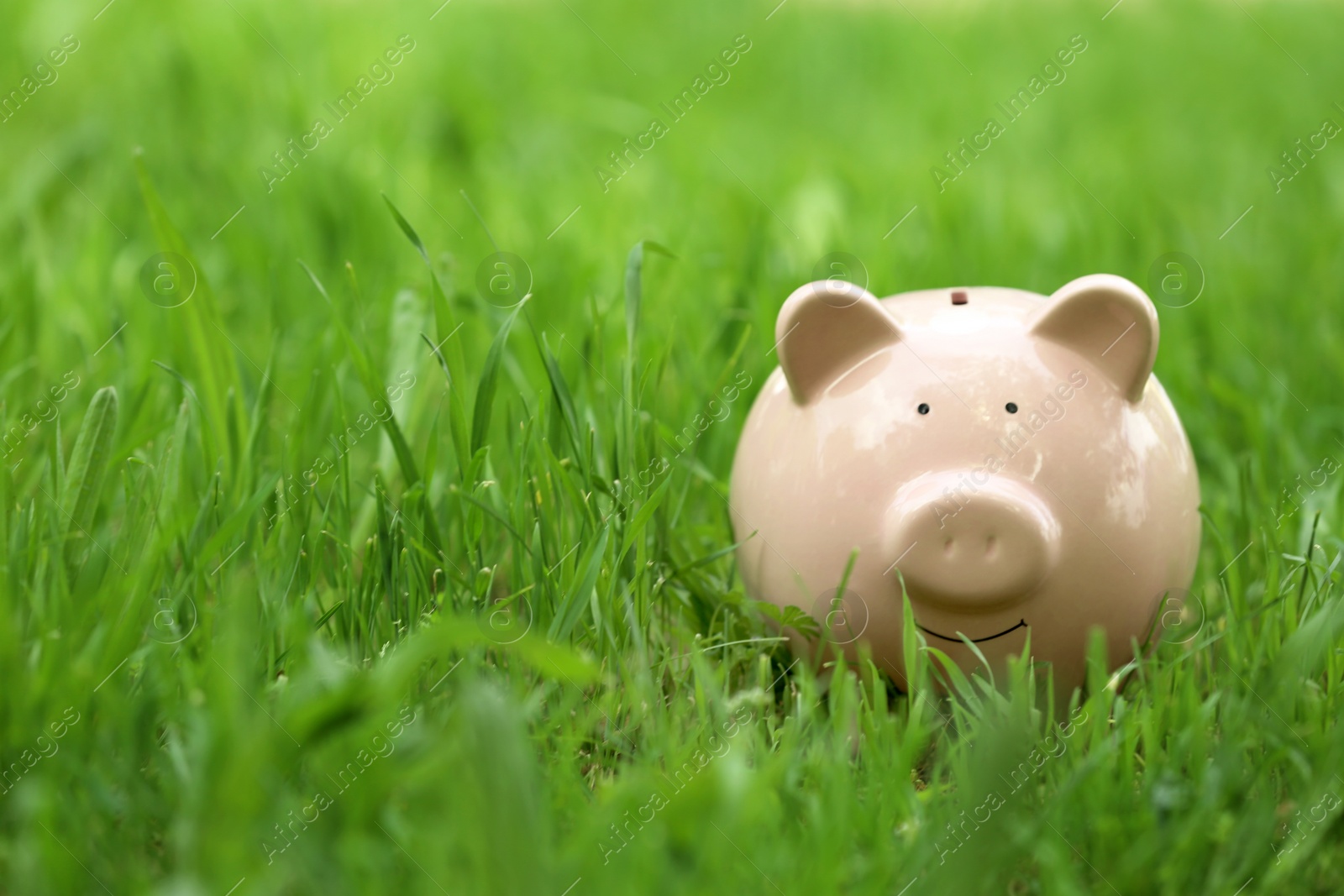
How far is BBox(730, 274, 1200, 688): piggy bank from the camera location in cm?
179

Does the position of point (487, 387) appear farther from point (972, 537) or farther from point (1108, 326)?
point (1108, 326)

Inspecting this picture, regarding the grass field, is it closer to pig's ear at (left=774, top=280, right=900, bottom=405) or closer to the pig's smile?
the pig's smile

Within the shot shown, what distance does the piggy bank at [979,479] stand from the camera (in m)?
1.79

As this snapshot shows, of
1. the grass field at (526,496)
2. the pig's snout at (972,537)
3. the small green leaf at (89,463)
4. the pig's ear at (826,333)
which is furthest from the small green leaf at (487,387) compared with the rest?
the pig's snout at (972,537)

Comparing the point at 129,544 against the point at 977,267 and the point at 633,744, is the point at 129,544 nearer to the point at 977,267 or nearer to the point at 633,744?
the point at 633,744

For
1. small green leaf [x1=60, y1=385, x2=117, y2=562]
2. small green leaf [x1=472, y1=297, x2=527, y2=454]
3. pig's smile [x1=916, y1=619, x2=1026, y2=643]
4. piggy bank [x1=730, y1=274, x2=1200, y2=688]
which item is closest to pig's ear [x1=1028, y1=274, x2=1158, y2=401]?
piggy bank [x1=730, y1=274, x2=1200, y2=688]

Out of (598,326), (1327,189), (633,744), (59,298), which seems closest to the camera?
(633,744)

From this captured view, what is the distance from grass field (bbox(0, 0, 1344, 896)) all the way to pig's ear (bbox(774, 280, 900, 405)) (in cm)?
29

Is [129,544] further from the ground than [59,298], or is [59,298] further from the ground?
[59,298]

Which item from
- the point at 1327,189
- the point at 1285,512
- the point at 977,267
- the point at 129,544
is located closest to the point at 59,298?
the point at 129,544

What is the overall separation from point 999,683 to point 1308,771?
453mm

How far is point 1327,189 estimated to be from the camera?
175 inches

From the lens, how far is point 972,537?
176 cm

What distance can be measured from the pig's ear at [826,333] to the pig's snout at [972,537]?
0.26 meters
